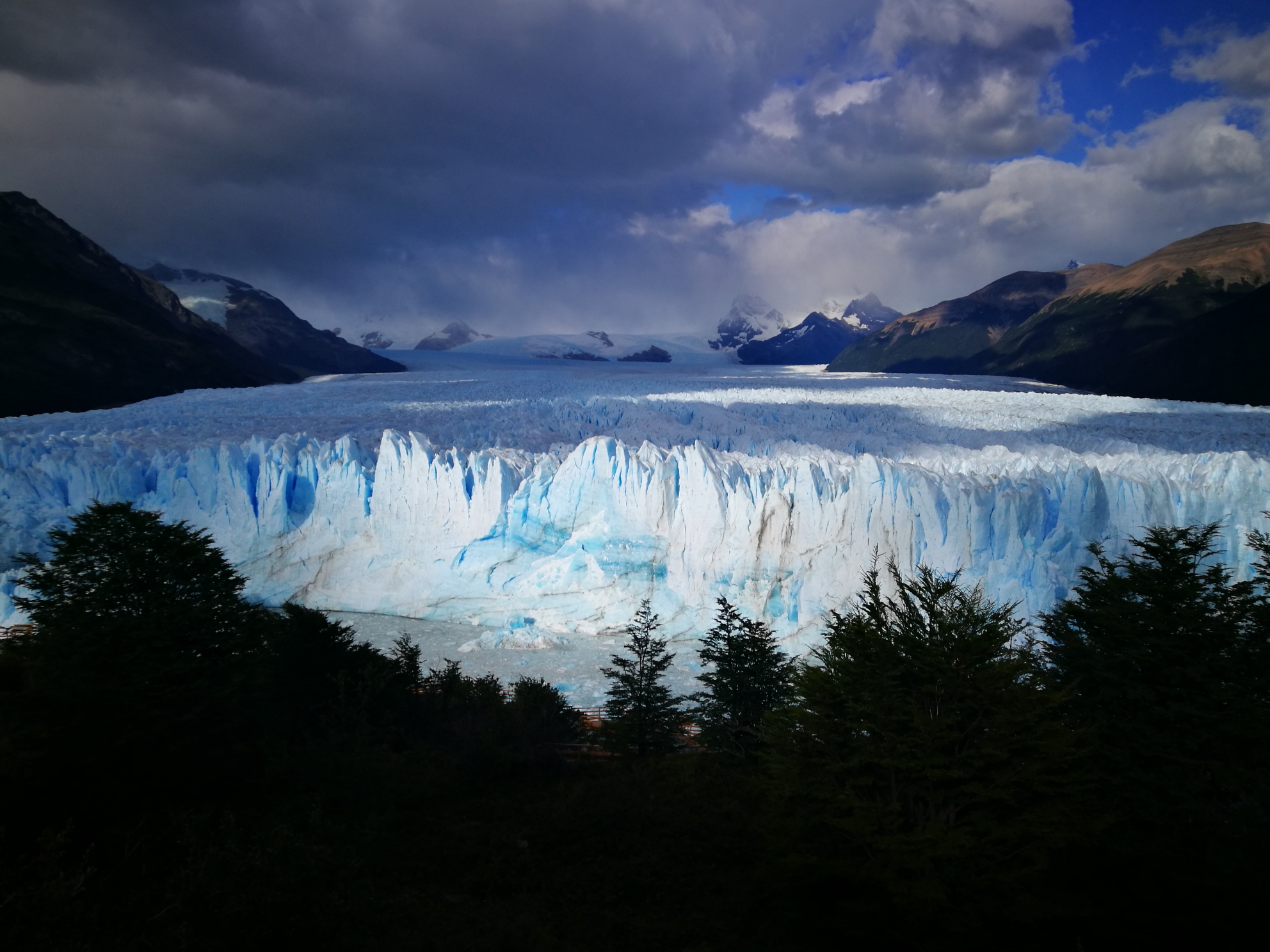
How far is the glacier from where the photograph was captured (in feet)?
43.6

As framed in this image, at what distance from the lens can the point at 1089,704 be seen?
6312 millimetres

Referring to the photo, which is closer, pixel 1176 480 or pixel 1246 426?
pixel 1176 480

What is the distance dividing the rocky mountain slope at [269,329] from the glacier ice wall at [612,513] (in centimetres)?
4382

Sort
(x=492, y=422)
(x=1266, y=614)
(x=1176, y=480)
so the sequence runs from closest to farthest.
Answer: (x=1266, y=614)
(x=1176, y=480)
(x=492, y=422)

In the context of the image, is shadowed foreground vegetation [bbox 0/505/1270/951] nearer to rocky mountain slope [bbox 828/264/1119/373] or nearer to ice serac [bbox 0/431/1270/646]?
ice serac [bbox 0/431/1270/646]

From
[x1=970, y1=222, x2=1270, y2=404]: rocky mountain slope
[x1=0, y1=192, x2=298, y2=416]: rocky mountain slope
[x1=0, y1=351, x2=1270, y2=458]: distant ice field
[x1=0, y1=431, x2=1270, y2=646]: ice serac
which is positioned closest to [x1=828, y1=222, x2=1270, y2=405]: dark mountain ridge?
[x1=970, y1=222, x2=1270, y2=404]: rocky mountain slope

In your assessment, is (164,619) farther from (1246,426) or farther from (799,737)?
(1246,426)

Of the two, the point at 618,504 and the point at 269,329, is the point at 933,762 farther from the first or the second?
the point at 269,329

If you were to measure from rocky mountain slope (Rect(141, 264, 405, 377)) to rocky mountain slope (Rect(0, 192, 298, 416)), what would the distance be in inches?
578

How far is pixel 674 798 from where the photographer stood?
25.3 feet

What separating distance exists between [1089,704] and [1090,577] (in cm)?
201

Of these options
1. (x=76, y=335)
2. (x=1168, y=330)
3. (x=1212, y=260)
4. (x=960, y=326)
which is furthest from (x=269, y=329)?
(x=1212, y=260)

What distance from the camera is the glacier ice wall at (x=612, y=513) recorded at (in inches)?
521

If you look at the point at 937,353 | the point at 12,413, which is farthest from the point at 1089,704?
the point at 937,353
